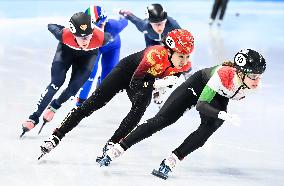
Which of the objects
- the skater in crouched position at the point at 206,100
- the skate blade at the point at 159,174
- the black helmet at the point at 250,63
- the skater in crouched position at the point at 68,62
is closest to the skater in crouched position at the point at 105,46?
the skater in crouched position at the point at 68,62

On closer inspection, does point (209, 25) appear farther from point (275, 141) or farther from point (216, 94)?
point (216, 94)

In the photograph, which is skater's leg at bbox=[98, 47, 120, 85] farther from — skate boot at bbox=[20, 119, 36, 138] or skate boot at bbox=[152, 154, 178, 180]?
skate boot at bbox=[152, 154, 178, 180]

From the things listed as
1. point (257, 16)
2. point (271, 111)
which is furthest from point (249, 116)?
point (257, 16)

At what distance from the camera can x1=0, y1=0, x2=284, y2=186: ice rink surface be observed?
5.33m

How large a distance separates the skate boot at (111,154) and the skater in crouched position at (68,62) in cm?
112

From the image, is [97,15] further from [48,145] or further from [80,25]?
[48,145]

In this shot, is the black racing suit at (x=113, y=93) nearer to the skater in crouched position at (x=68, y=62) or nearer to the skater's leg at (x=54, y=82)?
the skater in crouched position at (x=68, y=62)

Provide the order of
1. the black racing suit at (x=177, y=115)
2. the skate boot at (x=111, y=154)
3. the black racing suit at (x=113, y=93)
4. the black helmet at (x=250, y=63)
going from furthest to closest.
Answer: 1. the black racing suit at (x=113, y=93)
2. the skate boot at (x=111, y=154)
3. the black racing suit at (x=177, y=115)
4. the black helmet at (x=250, y=63)

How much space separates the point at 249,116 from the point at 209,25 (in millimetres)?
8621

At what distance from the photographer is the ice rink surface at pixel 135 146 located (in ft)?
17.5

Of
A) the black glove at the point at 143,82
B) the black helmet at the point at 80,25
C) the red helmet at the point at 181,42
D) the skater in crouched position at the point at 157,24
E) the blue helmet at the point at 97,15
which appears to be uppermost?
the red helmet at the point at 181,42

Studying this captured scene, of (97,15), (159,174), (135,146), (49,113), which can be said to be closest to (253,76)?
(159,174)

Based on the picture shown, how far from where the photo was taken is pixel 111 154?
5422 mm

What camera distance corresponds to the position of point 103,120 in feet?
24.1
